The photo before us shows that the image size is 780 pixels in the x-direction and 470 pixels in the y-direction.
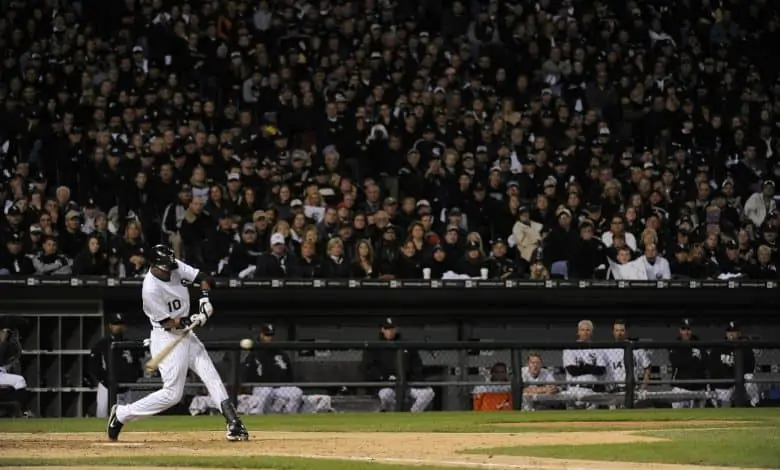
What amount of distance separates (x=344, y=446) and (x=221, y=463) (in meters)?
1.72

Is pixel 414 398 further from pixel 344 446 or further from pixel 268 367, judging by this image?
pixel 344 446

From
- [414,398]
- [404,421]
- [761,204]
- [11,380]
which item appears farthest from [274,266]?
[761,204]

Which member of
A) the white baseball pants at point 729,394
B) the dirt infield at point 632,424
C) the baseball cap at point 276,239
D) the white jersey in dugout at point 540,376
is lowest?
the dirt infield at point 632,424

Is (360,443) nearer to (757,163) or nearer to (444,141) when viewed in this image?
(444,141)

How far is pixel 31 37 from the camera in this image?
71.7 ft

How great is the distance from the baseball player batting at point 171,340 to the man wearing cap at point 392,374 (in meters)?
4.80

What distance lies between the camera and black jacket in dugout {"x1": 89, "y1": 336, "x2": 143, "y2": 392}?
17266mm

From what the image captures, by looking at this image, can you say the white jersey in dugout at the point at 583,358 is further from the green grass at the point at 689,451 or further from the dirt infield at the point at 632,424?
the green grass at the point at 689,451

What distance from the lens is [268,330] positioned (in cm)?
1831

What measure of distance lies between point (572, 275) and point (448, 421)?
162 inches

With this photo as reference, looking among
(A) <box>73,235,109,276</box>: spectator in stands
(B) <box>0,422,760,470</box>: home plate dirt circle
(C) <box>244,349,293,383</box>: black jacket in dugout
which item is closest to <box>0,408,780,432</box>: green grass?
(C) <box>244,349,293,383</box>: black jacket in dugout

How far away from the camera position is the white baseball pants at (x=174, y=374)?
13.0 m

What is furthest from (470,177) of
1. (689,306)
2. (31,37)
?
(31,37)

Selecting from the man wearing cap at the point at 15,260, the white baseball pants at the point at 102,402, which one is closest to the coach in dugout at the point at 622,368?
the white baseball pants at the point at 102,402
